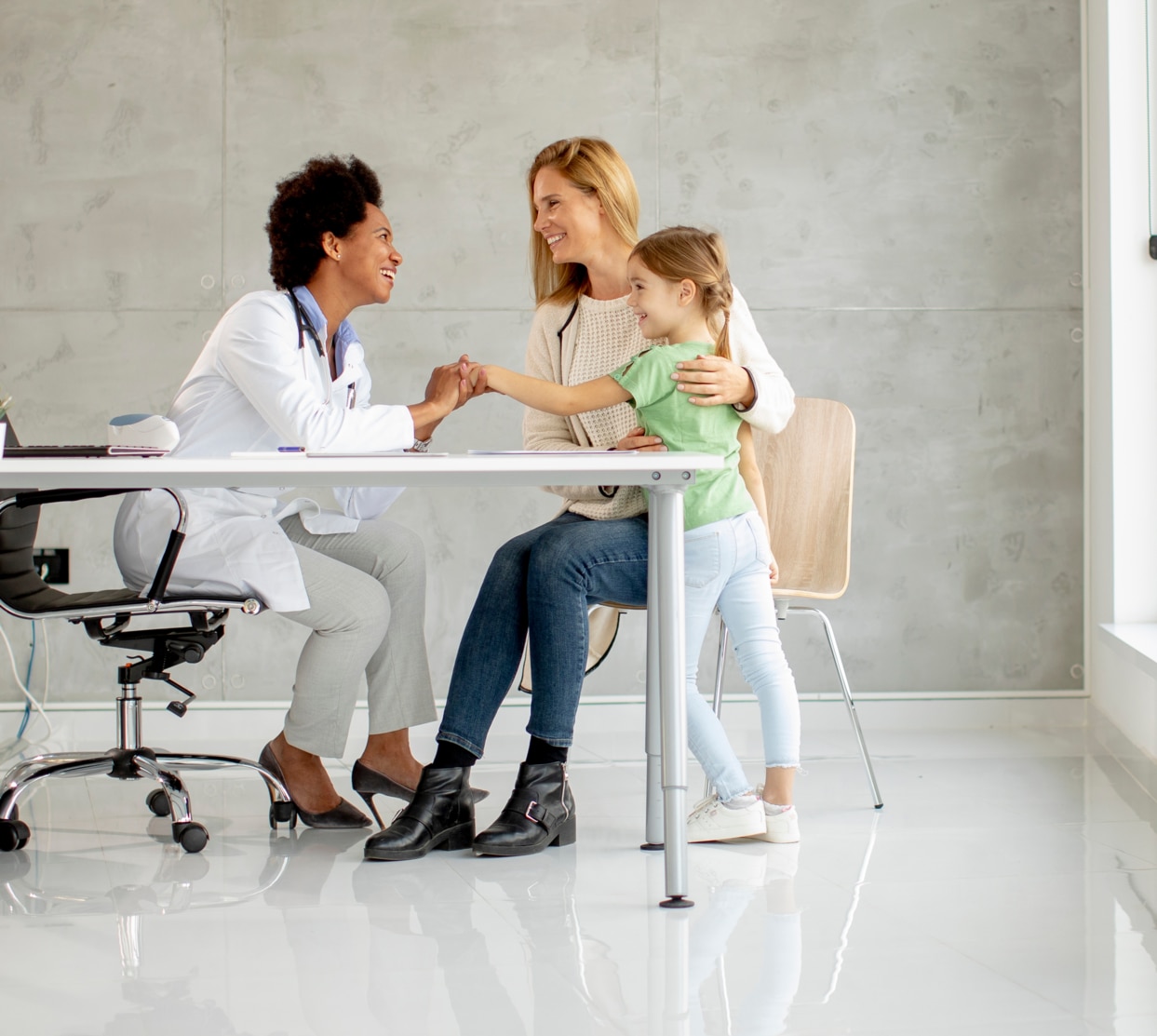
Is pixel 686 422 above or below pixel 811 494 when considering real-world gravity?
above

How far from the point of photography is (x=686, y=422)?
7.41 feet

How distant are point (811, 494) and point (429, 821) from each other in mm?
1182

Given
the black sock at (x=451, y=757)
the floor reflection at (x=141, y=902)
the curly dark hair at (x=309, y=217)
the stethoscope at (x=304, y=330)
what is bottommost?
the floor reflection at (x=141, y=902)

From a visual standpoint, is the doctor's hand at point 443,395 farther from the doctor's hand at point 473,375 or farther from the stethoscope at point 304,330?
the stethoscope at point 304,330

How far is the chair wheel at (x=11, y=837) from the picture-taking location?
7.48ft

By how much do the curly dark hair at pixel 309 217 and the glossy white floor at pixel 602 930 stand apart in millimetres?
1142

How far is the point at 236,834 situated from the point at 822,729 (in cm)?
186

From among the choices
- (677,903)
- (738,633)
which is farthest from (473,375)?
(677,903)

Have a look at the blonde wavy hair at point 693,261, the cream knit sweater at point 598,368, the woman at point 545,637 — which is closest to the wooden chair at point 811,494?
the cream knit sweater at point 598,368

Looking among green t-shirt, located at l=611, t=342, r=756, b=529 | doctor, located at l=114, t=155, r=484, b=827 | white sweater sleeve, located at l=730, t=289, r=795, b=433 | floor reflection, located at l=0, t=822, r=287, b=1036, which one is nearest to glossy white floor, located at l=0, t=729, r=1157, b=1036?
floor reflection, located at l=0, t=822, r=287, b=1036

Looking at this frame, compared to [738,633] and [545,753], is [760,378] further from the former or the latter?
[545,753]

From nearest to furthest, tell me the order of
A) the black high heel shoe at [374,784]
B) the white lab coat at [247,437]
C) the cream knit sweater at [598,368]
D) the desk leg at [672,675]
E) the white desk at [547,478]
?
1. the white desk at [547,478]
2. the desk leg at [672,675]
3. the white lab coat at [247,437]
4. the cream knit sweater at [598,368]
5. the black high heel shoe at [374,784]

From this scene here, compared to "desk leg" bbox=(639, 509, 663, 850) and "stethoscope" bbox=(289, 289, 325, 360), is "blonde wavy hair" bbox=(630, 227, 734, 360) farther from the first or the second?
"stethoscope" bbox=(289, 289, 325, 360)

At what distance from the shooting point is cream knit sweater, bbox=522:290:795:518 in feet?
7.88
